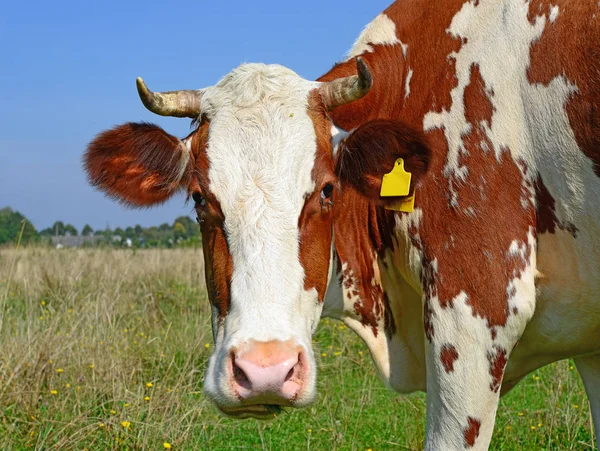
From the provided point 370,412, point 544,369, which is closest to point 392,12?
point 370,412

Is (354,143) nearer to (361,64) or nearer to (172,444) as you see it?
(361,64)

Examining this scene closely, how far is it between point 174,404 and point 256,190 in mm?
2811

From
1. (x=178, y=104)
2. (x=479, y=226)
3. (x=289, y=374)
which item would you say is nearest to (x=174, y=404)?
(x=178, y=104)

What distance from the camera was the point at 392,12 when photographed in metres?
4.43

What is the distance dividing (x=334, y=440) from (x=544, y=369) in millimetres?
3385

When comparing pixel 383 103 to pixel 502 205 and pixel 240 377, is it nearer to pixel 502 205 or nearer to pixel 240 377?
pixel 502 205

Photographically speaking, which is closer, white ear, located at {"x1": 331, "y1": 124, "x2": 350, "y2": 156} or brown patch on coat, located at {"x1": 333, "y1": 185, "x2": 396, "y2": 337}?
white ear, located at {"x1": 331, "y1": 124, "x2": 350, "y2": 156}

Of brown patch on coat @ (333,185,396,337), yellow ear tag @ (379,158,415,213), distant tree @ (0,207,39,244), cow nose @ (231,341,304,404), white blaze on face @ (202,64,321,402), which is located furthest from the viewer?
distant tree @ (0,207,39,244)

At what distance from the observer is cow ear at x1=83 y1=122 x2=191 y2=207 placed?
4.02 metres

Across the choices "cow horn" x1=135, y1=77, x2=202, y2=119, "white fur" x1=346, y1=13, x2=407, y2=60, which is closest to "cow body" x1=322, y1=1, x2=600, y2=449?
"white fur" x1=346, y1=13, x2=407, y2=60

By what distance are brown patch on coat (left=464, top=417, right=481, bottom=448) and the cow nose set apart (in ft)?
3.36

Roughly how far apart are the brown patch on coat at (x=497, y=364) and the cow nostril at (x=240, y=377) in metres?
1.24

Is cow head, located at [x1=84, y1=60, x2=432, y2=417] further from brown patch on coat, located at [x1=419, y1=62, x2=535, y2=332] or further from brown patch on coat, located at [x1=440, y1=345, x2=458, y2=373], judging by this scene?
brown patch on coat, located at [x1=440, y1=345, x2=458, y2=373]

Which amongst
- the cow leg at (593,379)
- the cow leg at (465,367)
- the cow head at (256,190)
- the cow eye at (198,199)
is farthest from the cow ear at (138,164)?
the cow leg at (593,379)
